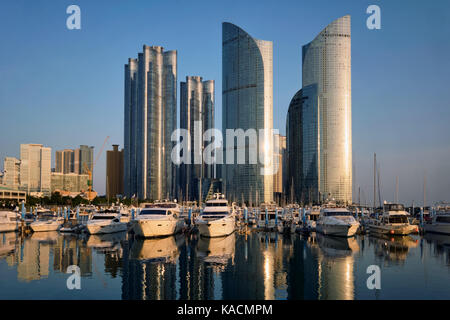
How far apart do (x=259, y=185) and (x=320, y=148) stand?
36.0 meters

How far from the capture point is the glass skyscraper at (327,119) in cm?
17975

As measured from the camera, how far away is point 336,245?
43750 mm

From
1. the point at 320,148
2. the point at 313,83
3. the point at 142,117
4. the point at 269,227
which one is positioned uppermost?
the point at 313,83

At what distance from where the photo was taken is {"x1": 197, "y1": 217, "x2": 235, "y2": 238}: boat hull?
46.9 meters

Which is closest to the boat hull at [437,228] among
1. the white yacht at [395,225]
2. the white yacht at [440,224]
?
the white yacht at [440,224]

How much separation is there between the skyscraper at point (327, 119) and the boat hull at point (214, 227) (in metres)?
131

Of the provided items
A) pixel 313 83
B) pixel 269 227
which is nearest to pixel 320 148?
pixel 313 83

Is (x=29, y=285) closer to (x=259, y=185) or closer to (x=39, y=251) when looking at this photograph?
(x=39, y=251)

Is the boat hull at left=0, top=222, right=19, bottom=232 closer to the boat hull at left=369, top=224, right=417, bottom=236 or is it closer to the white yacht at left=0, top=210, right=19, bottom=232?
the white yacht at left=0, top=210, right=19, bottom=232

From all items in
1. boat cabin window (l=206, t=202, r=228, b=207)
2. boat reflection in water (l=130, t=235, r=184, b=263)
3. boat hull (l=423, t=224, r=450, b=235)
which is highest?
boat cabin window (l=206, t=202, r=228, b=207)

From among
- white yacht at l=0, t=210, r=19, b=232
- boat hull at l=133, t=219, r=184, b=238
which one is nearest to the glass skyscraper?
white yacht at l=0, t=210, r=19, b=232

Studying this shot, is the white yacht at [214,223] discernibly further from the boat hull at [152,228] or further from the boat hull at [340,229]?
the boat hull at [340,229]

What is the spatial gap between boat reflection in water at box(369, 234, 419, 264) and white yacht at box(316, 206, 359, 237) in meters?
2.81

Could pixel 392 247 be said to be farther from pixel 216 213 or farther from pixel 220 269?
pixel 220 269
